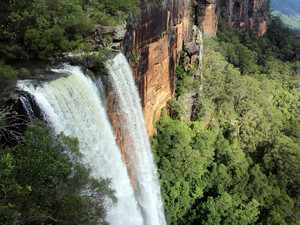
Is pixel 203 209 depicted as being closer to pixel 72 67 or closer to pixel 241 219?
pixel 241 219

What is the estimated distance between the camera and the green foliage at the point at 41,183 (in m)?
5.12

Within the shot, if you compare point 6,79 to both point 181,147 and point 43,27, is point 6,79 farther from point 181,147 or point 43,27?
point 181,147

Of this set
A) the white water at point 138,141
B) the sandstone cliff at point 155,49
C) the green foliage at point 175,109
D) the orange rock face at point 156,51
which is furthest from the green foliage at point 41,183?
the green foliage at point 175,109

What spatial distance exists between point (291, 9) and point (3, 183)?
238571 millimetres

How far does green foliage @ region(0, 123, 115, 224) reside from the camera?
5.12m

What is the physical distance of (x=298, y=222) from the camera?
18031 millimetres

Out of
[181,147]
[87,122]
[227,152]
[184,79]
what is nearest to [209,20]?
[184,79]

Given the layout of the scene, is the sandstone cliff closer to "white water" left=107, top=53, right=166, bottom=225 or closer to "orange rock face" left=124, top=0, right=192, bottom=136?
"orange rock face" left=124, top=0, right=192, bottom=136

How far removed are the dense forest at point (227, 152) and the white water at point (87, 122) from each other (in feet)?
18.7

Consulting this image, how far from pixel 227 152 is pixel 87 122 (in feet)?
50.9

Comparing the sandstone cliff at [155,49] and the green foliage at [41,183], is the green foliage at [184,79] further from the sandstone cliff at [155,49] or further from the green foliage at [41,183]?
the green foliage at [41,183]

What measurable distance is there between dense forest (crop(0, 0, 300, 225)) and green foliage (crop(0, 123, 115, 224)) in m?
0.02

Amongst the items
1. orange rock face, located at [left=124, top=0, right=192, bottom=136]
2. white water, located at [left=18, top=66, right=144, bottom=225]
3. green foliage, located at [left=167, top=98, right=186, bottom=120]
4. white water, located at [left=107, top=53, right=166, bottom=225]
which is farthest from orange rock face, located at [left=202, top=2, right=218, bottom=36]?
white water, located at [left=18, top=66, right=144, bottom=225]

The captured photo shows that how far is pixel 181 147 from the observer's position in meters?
19.3
